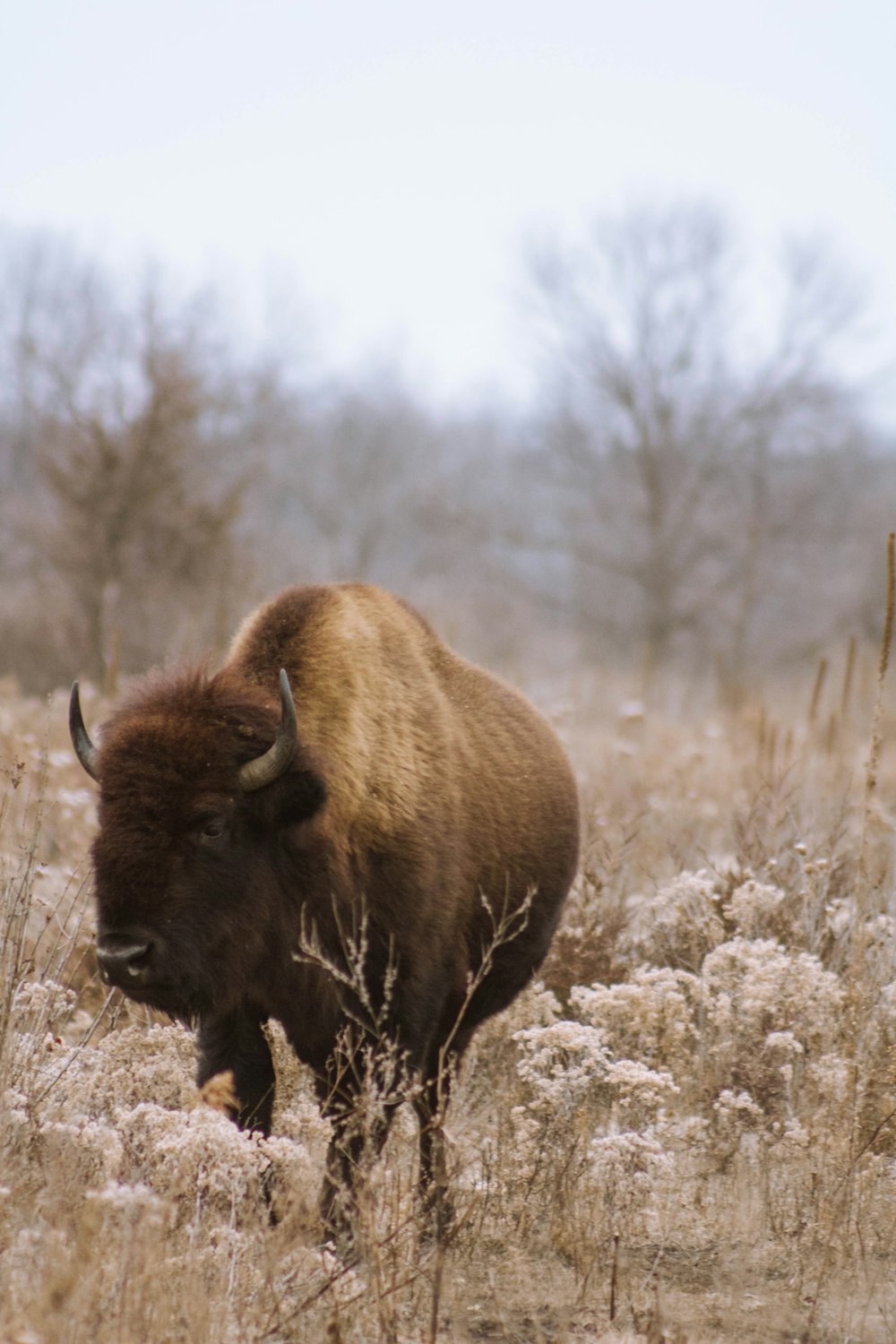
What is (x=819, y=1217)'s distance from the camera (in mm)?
4430

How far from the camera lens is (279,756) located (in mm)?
4305

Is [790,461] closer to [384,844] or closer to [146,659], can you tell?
[146,659]

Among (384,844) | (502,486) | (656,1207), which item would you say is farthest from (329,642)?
(502,486)

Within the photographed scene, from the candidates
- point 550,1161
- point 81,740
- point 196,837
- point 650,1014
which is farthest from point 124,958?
point 650,1014

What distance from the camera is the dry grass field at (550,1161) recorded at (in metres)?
3.42

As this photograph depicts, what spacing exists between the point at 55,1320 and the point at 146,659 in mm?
13991

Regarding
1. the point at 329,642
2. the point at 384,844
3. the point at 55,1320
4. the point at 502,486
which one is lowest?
the point at 502,486

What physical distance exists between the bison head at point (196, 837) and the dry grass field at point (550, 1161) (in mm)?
296

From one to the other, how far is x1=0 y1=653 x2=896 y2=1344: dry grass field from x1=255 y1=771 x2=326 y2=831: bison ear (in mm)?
689

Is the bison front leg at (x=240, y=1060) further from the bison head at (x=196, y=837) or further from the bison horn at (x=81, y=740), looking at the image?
the bison horn at (x=81, y=740)

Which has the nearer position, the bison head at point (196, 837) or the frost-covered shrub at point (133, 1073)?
the bison head at point (196, 837)

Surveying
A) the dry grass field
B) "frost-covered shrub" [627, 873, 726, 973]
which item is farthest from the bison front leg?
"frost-covered shrub" [627, 873, 726, 973]

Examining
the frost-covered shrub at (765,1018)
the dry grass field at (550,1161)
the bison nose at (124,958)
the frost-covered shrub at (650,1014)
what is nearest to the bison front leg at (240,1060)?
the dry grass field at (550,1161)

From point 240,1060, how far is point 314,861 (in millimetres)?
826
